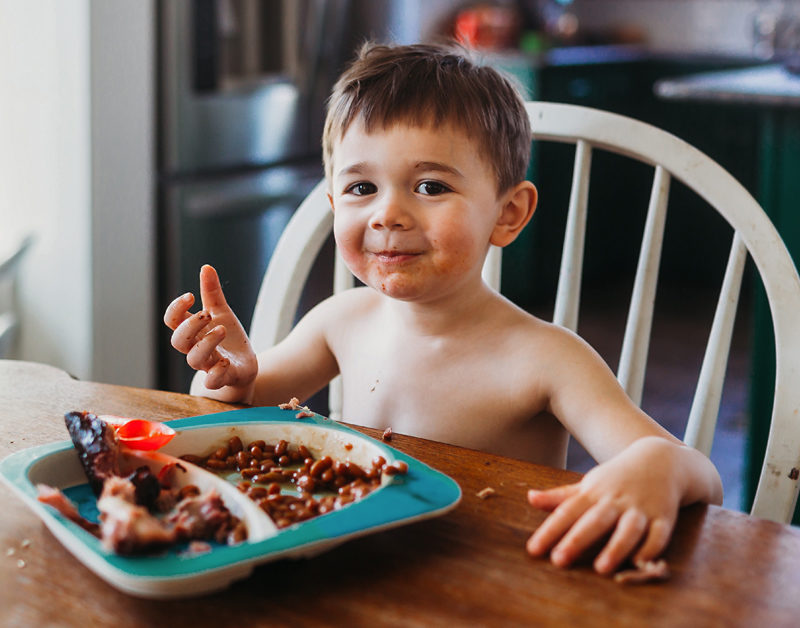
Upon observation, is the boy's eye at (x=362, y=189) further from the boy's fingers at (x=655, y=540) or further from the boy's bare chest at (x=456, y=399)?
the boy's fingers at (x=655, y=540)

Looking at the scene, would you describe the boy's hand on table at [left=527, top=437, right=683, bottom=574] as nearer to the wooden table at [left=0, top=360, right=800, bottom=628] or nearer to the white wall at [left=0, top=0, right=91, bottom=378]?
the wooden table at [left=0, top=360, right=800, bottom=628]

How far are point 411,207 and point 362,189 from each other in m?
0.07

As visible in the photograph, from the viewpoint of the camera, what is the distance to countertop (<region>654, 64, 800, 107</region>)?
2170mm

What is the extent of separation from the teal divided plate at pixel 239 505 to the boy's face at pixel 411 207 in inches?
8.5

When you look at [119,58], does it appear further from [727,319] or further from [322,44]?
[727,319]

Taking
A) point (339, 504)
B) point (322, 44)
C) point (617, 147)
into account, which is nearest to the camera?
point (339, 504)

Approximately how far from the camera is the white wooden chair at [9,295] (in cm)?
Answer: 236

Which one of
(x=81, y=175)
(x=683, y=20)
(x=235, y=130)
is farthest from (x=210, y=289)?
(x=683, y=20)

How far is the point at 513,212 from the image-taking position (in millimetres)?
1169

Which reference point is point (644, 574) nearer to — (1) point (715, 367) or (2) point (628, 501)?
(2) point (628, 501)

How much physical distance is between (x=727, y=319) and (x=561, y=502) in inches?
18.5

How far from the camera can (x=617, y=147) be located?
119 cm

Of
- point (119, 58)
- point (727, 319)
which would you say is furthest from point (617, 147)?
point (119, 58)

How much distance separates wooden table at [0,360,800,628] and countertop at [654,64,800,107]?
1.60 meters
